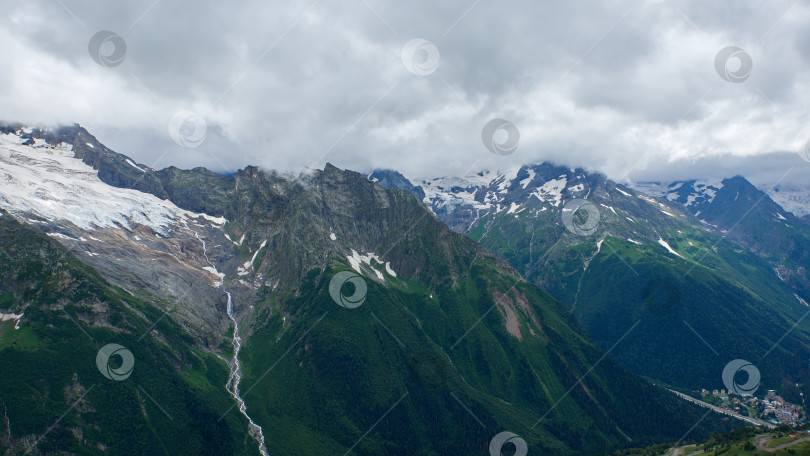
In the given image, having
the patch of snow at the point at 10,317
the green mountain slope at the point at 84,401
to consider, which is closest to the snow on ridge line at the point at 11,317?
the patch of snow at the point at 10,317

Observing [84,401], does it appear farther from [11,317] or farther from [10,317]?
[10,317]

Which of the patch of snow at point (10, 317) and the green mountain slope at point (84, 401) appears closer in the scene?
the green mountain slope at point (84, 401)

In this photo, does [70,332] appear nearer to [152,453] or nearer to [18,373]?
[18,373]

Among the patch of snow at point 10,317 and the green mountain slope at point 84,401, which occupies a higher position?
the green mountain slope at point 84,401

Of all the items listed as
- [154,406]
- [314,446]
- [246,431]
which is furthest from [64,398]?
[314,446]

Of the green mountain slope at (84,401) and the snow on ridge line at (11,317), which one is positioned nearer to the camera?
the green mountain slope at (84,401)

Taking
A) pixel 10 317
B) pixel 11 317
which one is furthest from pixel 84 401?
pixel 10 317

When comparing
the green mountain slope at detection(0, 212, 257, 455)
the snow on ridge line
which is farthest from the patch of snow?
the green mountain slope at detection(0, 212, 257, 455)

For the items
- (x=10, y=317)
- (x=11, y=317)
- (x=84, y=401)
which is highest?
(x=84, y=401)

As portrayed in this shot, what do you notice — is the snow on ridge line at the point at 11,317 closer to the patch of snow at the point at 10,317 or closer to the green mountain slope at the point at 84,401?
the patch of snow at the point at 10,317

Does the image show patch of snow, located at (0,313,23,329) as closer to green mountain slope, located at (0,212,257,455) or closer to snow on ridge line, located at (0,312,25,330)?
snow on ridge line, located at (0,312,25,330)

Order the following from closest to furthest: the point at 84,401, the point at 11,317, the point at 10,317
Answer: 1. the point at 84,401
2. the point at 10,317
3. the point at 11,317
